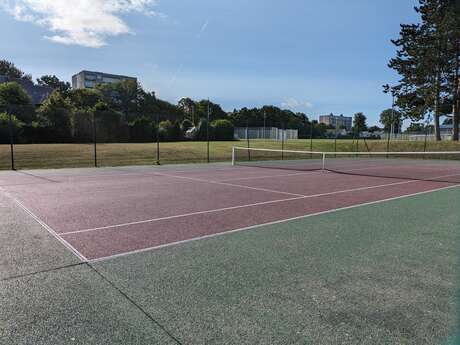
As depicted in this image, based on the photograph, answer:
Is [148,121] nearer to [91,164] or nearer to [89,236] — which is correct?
[91,164]

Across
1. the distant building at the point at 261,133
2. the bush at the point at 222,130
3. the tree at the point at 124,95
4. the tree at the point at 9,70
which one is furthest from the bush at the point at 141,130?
the tree at the point at 9,70

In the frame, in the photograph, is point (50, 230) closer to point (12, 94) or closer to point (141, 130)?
point (141, 130)

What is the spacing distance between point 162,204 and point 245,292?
4.71 m

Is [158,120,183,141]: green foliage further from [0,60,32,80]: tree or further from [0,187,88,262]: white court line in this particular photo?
[0,60,32,80]: tree

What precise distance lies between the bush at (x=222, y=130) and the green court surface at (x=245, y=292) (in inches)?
1942

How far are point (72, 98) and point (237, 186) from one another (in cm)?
Answer: 6520

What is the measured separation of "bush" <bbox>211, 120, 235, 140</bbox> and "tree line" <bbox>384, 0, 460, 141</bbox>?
81.0ft

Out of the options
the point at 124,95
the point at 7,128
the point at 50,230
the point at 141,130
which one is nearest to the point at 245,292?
the point at 50,230

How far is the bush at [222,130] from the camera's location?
54091 millimetres

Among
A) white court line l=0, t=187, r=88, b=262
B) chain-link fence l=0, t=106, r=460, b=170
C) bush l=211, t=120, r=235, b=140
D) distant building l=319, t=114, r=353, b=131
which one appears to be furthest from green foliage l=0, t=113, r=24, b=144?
distant building l=319, t=114, r=353, b=131

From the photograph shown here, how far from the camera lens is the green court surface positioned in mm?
2588

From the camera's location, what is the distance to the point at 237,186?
10883 mm

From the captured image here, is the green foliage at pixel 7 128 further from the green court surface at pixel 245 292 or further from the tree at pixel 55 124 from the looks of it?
the green court surface at pixel 245 292

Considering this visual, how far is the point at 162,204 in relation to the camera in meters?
7.68
